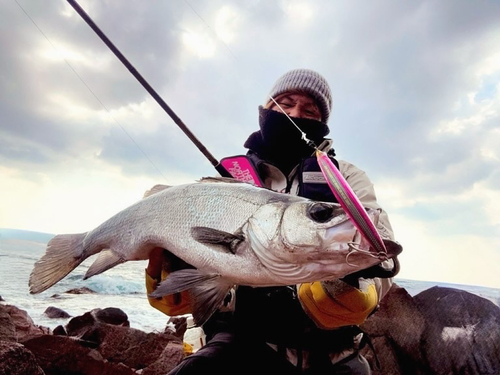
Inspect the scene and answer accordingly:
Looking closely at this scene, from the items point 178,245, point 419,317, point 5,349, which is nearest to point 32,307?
point 5,349

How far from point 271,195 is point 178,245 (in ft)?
2.29

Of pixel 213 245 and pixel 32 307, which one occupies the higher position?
pixel 213 245

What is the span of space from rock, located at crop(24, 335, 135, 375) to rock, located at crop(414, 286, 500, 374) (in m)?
4.62

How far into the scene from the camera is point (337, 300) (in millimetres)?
2291

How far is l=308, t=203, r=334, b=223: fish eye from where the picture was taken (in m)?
1.94

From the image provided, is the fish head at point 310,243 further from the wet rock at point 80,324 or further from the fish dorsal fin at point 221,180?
the wet rock at point 80,324

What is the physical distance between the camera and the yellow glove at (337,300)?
2266mm

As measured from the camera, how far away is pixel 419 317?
631 centimetres

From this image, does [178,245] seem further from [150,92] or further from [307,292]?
[150,92]

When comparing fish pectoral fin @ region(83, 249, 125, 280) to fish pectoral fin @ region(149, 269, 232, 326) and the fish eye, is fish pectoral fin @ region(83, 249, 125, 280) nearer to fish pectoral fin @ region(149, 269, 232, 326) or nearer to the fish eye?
fish pectoral fin @ region(149, 269, 232, 326)

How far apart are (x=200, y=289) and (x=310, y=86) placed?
254cm

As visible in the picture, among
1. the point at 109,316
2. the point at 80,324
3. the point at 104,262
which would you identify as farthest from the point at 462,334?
the point at 80,324

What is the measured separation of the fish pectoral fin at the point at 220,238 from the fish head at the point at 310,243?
3.8 inches

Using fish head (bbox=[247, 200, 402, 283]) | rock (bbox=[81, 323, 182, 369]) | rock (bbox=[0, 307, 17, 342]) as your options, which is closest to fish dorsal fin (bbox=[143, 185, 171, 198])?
fish head (bbox=[247, 200, 402, 283])
